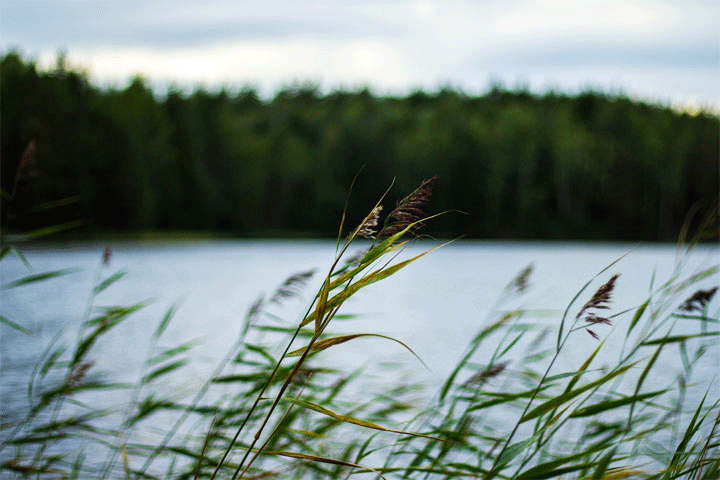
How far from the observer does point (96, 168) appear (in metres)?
41.1

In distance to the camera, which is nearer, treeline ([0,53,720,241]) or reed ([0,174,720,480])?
reed ([0,174,720,480])

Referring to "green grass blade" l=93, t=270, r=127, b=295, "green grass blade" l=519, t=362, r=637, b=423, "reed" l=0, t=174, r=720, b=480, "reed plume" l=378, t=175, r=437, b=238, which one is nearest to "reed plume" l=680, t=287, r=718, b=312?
"reed" l=0, t=174, r=720, b=480

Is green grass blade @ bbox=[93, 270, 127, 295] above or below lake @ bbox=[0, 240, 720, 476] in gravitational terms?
above

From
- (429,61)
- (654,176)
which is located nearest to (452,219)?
(429,61)

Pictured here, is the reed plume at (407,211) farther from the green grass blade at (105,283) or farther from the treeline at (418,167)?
the treeline at (418,167)

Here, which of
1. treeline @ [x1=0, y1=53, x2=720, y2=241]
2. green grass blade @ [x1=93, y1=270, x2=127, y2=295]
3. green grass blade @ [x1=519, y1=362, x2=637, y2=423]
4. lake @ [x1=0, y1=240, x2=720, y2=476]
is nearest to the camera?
green grass blade @ [x1=519, y1=362, x2=637, y2=423]

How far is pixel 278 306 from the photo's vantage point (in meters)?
13.6

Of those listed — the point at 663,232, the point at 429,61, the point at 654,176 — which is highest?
the point at 429,61

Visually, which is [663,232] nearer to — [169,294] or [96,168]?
[96,168]

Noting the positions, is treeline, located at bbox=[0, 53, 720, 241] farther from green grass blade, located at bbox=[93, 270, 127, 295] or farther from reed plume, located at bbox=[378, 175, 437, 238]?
reed plume, located at bbox=[378, 175, 437, 238]

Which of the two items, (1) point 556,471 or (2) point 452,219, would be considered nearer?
(1) point 556,471

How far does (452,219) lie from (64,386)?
44158mm

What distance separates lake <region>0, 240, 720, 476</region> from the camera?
28.9 ft

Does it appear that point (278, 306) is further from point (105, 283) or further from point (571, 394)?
point (571, 394)
